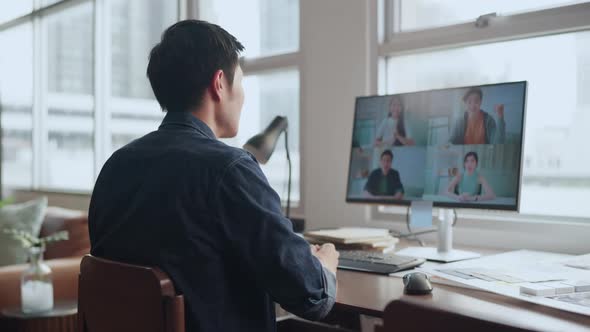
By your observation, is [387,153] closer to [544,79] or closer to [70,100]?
[544,79]

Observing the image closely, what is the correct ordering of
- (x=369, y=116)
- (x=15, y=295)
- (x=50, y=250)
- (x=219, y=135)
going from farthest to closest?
(x=50, y=250)
(x=15, y=295)
(x=369, y=116)
(x=219, y=135)

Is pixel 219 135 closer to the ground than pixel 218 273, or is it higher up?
higher up

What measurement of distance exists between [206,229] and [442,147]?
85 centimetres

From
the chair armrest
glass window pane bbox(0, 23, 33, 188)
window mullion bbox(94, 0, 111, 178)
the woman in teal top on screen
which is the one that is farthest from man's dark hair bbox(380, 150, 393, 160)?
glass window pane bbox(0, 23, 33, 188)

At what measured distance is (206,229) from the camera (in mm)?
1120

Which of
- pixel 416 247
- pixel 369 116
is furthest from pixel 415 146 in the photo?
pixel 416 247

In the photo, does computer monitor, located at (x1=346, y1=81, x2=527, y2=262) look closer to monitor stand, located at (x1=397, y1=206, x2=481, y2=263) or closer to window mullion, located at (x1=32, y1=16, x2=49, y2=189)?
monitor stand, located at (x1=397, y1=206, x2=481, y2=263)

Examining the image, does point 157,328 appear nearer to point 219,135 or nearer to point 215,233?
point 215,233

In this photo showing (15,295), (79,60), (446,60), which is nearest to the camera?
(446,60)

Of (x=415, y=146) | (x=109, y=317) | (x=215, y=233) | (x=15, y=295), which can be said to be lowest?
(x=15, y=295)

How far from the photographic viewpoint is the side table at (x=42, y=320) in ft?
7.86

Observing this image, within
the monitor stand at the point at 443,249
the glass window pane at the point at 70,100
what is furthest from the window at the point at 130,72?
the monitor stand at the point at 443,249

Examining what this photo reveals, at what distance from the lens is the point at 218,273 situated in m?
1.13

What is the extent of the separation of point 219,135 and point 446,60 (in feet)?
3.87
